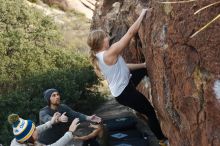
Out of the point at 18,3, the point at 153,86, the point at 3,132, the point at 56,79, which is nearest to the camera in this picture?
the point at 153,86

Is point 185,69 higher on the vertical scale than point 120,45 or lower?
lower

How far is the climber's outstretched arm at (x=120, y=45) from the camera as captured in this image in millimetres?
4633

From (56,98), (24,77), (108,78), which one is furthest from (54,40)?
(108,78)

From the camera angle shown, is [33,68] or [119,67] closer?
[119,67]

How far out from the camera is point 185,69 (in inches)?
152

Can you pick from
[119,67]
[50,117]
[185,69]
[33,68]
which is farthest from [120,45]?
[33,68]

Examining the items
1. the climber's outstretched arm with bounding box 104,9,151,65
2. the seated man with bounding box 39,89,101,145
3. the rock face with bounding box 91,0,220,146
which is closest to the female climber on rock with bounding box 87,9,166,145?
the climber's outstretched arm with bounding box 104,9,151,65

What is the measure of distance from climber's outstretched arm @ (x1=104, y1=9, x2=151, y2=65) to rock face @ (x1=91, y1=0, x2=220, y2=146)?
0.09 m

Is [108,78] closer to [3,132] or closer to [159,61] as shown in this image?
[159,61]

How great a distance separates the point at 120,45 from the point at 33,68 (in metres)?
8.61

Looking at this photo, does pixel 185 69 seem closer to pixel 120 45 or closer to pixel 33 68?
pixel 120 45

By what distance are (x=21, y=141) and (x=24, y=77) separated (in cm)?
817

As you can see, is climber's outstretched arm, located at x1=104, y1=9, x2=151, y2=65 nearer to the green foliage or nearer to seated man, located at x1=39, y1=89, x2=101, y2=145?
seated man, located at x1=39, y1=89, x2=101, y2=145

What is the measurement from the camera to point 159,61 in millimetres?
4414
